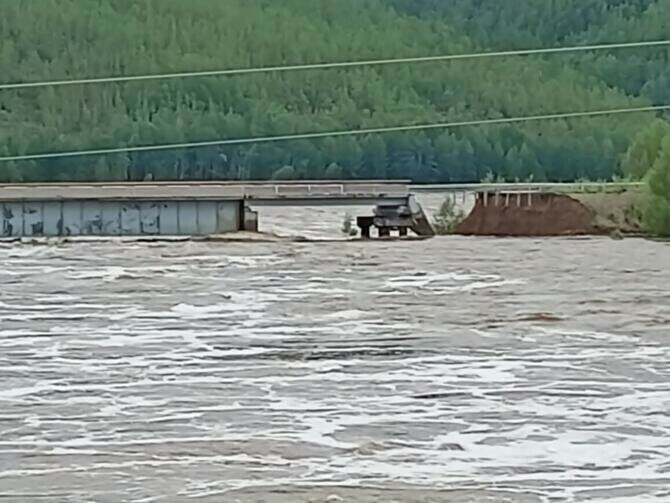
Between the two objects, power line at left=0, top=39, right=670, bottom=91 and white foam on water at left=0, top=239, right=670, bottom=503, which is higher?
power line at left=0, top=39, right=670, bottom=91

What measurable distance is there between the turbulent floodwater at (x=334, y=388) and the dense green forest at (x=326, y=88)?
94.7 ft

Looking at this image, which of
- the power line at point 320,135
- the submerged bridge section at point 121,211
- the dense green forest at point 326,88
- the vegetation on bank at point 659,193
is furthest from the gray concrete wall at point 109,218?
the dense green forest at point 326,88

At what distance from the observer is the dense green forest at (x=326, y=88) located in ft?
168

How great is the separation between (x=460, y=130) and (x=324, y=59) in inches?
335

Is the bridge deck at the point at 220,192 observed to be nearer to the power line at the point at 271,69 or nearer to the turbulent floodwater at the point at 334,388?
the turbulent floodwater at the point at 334,388

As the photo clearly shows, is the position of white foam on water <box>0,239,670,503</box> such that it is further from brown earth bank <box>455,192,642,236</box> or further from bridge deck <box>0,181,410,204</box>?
brown earth bank <box>455,192,642,236</box>

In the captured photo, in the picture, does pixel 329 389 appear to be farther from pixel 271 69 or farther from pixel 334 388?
pixel 271 69

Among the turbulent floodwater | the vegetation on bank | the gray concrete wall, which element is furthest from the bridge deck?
the turbulent floodwater

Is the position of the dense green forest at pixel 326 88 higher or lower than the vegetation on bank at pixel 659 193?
higher

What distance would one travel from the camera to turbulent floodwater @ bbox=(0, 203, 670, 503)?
8.22 meters

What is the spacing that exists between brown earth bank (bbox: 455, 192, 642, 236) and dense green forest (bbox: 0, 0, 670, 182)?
13650mm

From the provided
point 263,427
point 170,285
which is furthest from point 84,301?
point 263,427

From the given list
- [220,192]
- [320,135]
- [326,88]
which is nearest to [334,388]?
[220,192]

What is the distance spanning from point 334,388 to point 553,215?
22.8 meters
